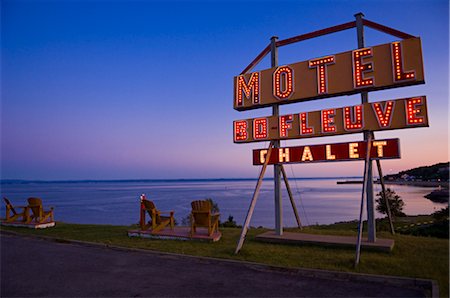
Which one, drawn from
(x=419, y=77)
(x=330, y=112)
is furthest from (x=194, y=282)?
(x=419, y=77)

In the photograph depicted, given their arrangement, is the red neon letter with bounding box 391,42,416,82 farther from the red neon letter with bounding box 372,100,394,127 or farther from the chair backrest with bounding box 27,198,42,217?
the chair backrest with bounding box 27,198,42,217

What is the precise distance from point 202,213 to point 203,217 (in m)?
0.21

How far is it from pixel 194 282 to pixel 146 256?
2825 millimetres

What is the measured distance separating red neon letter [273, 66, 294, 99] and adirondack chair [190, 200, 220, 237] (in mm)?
4531

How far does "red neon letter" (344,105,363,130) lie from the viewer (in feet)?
30.9

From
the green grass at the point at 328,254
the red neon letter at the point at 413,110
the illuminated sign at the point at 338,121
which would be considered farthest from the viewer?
the illuminated sign at the point at 338,121

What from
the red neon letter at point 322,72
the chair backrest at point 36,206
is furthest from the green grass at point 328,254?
the red neon letter at point 322,72

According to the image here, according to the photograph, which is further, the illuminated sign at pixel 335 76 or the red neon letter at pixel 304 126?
the red neon letter at pixel 304 126

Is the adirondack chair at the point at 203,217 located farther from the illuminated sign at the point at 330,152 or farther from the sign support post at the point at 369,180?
the sign support post at the point at 369,180

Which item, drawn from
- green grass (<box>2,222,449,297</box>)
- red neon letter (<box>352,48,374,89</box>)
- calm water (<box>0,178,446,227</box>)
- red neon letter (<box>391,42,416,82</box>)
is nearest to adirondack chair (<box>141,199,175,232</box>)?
green grass (<box>2,222,449,297</box>)

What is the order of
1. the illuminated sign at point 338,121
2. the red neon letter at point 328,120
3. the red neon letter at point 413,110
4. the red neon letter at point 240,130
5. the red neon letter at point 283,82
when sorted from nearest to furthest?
the red neon letter at point 413,110, the illuminated sign at point 338,121, the red neon letter at point 328,120, the red neon letter at point 283,82, the red neon letter at point 240,130

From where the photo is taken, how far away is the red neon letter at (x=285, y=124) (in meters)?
10.6

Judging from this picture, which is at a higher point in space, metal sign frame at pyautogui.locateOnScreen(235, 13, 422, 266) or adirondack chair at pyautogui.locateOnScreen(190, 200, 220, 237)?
metal sign frame at pyautogui.locateOnScreen(235, 13, 422, 266)

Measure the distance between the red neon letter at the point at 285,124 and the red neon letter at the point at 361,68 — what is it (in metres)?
2.27
